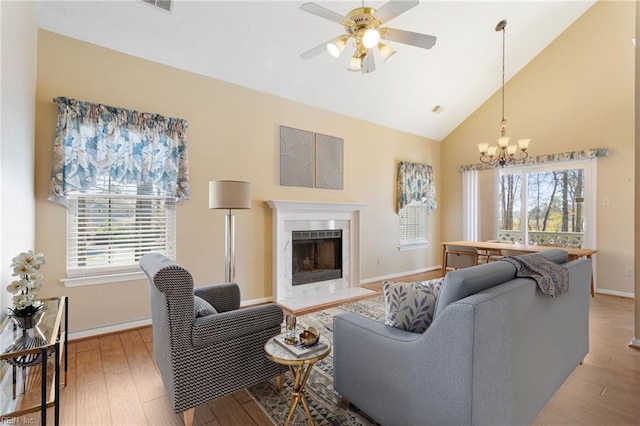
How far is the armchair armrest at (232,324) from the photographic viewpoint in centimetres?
177

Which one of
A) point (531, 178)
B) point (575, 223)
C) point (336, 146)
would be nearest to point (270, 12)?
point (336, 146)

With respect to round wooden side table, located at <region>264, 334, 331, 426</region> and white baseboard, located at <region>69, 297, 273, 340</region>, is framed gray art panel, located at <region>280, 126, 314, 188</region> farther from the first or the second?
round wooden side table, located at <region>264, 334, 331, 426</region>

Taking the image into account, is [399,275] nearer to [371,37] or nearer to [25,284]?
[371,37]

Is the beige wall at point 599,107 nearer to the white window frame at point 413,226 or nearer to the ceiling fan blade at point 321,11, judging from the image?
the white window frame at point 413,226

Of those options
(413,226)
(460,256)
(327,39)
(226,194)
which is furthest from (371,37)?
(413,226)

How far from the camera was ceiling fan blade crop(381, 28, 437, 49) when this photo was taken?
243cm

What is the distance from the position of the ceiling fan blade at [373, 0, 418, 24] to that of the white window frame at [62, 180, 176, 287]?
2.80 metres

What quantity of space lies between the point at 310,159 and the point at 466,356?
3817mm

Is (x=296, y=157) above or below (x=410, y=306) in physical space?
above

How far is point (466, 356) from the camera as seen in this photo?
4.19 feet

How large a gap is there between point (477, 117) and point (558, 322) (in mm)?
5291

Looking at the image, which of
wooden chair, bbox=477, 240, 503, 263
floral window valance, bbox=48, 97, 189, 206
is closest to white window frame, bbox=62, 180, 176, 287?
floral window valance, bbox=48, 97, 189, 206

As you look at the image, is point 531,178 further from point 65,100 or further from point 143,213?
point 65,100

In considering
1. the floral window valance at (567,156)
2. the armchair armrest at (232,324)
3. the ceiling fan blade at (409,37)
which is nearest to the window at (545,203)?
the floral window valance at (567,156)
